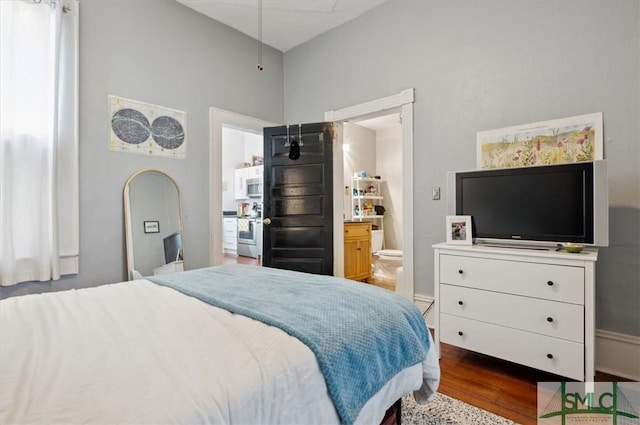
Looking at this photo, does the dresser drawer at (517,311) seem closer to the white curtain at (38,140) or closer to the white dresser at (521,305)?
the white dresser at (521,305)

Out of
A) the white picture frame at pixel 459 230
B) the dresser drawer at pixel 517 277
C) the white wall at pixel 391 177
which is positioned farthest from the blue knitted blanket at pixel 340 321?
the white wall at pixel 391 177

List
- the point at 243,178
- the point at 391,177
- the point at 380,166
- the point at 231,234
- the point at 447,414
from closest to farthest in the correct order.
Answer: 1. the point at 447,414
2. the point at 391,177
3. the point at 380,166
4. the point at 243,178
5. the point at 231,234

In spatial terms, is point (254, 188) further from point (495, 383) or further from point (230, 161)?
point (495, 383)

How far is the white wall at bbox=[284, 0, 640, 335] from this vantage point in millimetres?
2053

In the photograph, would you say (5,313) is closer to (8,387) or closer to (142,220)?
(8,387)

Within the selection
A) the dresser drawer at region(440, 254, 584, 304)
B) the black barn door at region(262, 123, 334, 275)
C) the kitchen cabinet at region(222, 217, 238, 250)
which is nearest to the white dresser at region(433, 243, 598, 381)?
the dresser drawer at region(440, 254, 584, 304)

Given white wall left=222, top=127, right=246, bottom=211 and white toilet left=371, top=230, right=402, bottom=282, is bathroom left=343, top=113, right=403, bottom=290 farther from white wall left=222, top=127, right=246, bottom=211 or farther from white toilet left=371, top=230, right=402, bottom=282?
white wall left=222, top=127, right=246, bottom=211

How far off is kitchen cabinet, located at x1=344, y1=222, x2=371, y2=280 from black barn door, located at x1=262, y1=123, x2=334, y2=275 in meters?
0.96

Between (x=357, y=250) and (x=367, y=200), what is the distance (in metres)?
1.76

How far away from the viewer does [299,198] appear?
12.0 ft

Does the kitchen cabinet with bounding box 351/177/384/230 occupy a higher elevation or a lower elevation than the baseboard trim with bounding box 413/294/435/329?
higher

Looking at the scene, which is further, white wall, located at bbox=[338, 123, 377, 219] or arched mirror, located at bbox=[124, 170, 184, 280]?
white wall, located at bbox=[338, 123, 377, 219]

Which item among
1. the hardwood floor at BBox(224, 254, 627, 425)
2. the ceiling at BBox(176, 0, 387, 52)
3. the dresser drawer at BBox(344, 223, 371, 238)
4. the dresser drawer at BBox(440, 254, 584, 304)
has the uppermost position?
the ceiling at BBox(176, 0, 387, 52)

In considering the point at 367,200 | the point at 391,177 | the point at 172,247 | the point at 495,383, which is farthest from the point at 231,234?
the point at 495,383
